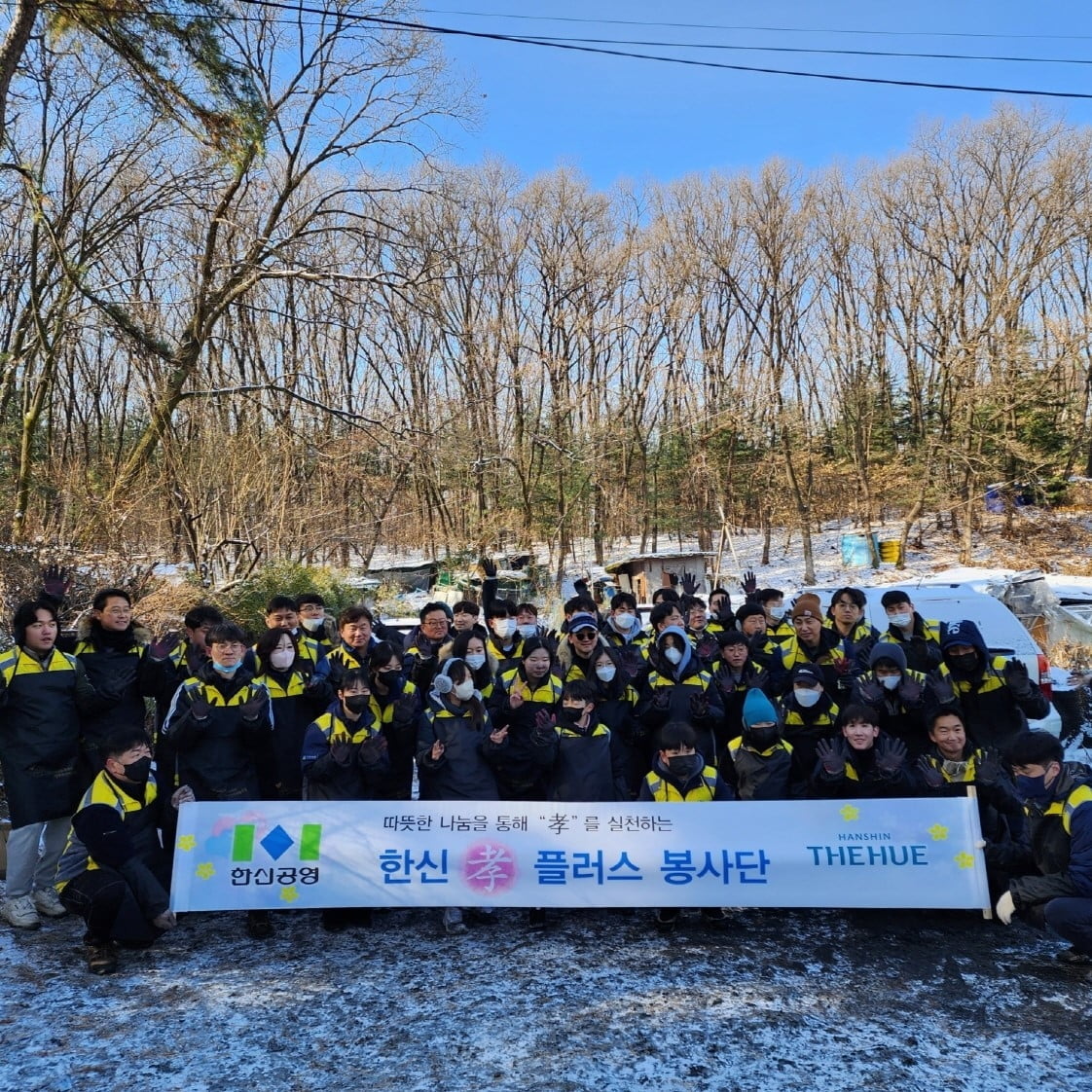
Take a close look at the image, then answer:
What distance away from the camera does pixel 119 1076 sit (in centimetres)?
315

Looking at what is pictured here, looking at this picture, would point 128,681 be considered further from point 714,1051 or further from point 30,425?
point 30,425

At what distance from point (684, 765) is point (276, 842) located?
2.21 meters

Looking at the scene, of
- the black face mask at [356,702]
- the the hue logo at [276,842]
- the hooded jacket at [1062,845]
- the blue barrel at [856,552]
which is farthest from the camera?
the blue barrel at [856,552]

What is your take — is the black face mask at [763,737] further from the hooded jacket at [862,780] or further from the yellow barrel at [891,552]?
the yellow barrel at [891,552]

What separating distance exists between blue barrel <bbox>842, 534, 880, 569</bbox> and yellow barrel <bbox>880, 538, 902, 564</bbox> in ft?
1.26

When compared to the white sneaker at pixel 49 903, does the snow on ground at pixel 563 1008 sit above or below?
below

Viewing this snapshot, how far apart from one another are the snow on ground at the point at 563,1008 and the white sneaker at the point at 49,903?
12 cm

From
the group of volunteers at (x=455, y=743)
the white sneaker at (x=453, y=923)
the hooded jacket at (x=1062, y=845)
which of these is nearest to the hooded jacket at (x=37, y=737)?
the group of volunteers at (x=455, y=743)

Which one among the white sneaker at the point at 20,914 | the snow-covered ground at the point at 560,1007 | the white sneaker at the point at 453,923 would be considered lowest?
the snow-covered ground at the point at 560,1007

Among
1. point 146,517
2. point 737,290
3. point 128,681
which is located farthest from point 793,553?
point 128,681

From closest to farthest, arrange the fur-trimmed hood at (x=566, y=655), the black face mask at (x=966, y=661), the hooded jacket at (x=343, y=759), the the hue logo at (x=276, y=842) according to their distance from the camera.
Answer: the the hue logo at (x=276, y=842), the hooded jacket at (x=343, y=759), the fur-trimmed hood at (x=566, y=655), the black face mask at (x=966, y=661)

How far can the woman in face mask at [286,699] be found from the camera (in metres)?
5.05

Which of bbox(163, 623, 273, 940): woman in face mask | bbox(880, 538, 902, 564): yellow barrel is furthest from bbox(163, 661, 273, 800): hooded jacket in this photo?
bbox(880, 538, 902, 564): yellow barrel

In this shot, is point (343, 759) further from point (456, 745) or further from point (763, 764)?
point (763, 764)
